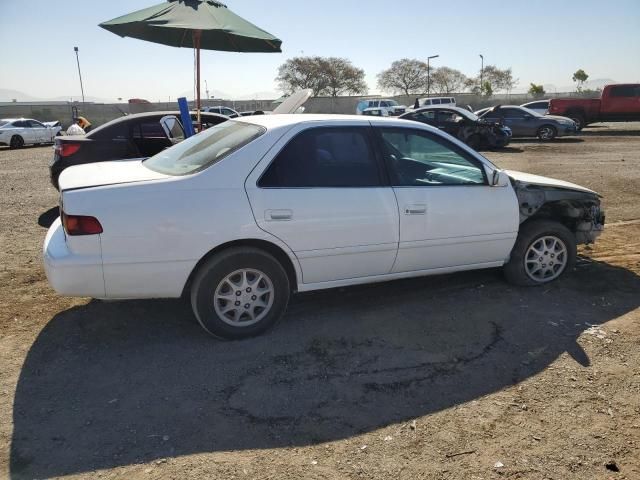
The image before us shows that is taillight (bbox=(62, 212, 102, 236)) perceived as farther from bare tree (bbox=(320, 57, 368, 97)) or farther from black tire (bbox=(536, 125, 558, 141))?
bare tree (bbox=(320, 57, 368, 97))

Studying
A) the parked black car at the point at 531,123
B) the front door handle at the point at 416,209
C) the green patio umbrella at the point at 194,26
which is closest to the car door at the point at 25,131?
the green patio umbrella at the point at 194,26

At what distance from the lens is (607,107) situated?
2381 cm

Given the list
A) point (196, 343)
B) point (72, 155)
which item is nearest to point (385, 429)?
point (196, 343)

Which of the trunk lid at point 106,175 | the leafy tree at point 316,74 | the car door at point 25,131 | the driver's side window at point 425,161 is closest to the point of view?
the trunk lid at point 106,175

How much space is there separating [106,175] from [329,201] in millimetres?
1637

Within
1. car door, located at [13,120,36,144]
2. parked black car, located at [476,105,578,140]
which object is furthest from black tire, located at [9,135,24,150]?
parked black car, located at [476,105,578,140]

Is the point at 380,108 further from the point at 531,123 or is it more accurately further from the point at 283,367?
the point at 283,367

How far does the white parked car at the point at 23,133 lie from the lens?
72.6ft

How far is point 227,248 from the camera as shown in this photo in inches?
139

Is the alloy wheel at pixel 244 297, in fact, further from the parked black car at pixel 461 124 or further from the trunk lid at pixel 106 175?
the parked black car at pixel 461 124

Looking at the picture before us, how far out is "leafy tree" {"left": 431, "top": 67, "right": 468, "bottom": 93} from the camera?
82675 millimetres

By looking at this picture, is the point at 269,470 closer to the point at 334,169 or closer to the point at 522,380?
A: the point at 522,380

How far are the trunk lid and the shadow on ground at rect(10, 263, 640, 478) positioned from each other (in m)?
1.13

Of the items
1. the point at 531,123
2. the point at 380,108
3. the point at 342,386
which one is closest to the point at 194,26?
the point at 342,386
